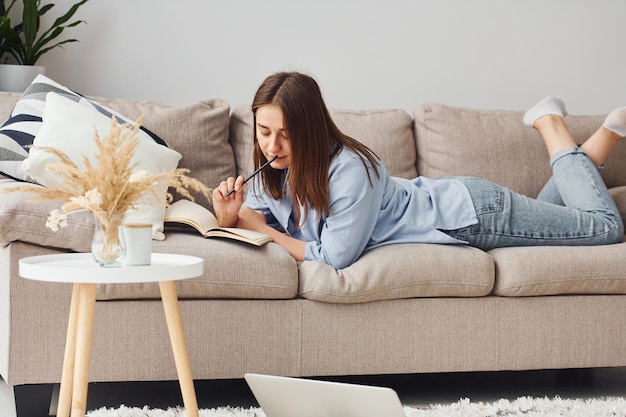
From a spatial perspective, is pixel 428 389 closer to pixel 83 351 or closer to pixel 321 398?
pixel 321 398

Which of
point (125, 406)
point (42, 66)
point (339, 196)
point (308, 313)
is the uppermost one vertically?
point (42, 66)

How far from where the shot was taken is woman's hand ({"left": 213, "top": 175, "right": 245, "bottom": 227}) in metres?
2.22

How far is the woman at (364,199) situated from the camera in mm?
2160

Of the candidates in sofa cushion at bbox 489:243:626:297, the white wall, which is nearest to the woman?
sofa cushion at bbox 489:243:626:297

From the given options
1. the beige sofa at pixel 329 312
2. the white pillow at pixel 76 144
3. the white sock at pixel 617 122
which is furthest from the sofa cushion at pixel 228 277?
the white sock at pixel 617 122

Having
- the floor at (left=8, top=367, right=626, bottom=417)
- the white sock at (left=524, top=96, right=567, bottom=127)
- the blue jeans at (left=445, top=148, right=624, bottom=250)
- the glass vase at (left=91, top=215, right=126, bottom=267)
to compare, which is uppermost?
the white sock at (left=524, top=96, right=567, bottom=127)

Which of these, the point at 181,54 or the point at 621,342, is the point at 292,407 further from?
the point at 181,54

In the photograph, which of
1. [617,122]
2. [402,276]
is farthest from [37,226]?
[617,122]

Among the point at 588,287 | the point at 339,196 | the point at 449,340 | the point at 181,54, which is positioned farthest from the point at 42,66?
the point at 588,287

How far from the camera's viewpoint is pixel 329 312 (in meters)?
2.11

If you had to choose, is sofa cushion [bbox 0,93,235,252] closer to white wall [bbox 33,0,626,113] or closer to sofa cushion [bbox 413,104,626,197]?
white wall [bbox 33,0,626,113]

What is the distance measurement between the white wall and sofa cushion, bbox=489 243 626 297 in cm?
135

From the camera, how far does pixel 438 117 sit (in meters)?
2.94

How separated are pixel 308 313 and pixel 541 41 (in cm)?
204
